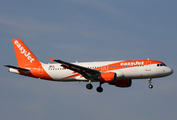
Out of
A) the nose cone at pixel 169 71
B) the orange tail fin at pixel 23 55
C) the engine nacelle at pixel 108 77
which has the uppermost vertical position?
the orange tail fin at pixel 23 55

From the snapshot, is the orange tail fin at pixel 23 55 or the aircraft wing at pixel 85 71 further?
the orange tail fin at pixel 23 55

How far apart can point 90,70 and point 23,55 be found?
14.7 m

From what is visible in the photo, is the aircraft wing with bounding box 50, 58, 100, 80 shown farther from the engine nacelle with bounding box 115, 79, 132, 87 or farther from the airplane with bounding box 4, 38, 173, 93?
the engine nacelle with bounding box 115, 79, 132, 87

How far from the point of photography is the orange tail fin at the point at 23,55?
5913cm

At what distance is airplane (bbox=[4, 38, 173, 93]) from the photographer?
5150cm

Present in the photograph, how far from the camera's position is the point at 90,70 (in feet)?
172

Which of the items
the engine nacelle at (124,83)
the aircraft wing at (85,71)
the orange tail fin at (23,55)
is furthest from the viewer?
the orange tail fin at (23,55)

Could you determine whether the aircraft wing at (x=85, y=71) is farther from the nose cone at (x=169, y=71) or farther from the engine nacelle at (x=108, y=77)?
the nose cone at (x=169, y=71)

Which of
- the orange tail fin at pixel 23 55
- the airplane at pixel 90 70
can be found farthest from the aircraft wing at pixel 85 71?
the orange tail fin at pixel 23 55

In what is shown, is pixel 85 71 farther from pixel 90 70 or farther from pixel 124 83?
pixel 124 83

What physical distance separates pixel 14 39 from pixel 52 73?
11.4 meters

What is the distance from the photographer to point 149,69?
5134cm

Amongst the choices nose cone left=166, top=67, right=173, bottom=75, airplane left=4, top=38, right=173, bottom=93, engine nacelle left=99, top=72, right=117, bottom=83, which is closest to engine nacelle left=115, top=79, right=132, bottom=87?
airplane left=4, top=38, right=173, bottom=93

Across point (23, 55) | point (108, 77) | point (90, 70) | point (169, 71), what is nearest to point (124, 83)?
point (108, 77)
